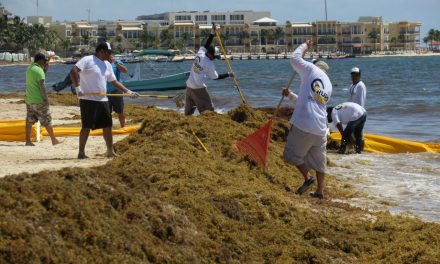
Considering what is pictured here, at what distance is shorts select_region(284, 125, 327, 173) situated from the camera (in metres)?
9.45

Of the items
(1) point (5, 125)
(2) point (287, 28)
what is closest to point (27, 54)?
(2) point (287, 28)

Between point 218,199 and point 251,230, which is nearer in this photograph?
point 251,230

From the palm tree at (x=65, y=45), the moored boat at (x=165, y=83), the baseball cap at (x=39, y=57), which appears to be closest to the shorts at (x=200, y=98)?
the baseball cap at (x=39, y=57)

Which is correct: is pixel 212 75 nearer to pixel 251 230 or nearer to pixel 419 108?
pixel 251 230

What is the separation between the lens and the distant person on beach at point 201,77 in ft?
46.5

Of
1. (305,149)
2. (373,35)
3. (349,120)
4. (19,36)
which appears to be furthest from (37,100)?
(373,35)

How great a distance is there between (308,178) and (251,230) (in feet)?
8.49

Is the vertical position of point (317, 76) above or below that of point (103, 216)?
above

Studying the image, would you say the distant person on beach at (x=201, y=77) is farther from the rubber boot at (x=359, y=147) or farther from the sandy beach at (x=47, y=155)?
the rubber boot at (x=359, y=147)

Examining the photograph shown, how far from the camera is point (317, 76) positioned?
9344 mm

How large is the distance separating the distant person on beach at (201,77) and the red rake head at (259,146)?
3.74 meters

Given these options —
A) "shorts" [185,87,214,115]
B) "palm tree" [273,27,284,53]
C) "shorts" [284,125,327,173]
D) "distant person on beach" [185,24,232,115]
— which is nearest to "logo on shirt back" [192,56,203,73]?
"distant person on beach" [185,24,232,115]

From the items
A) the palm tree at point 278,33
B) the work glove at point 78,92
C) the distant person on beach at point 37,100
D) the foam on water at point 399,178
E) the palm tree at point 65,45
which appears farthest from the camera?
the palm tree at point 278,33

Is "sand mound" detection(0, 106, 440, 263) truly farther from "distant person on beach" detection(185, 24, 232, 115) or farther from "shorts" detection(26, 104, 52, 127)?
"distant person on beach" detection(185, 24, 232, 115)
